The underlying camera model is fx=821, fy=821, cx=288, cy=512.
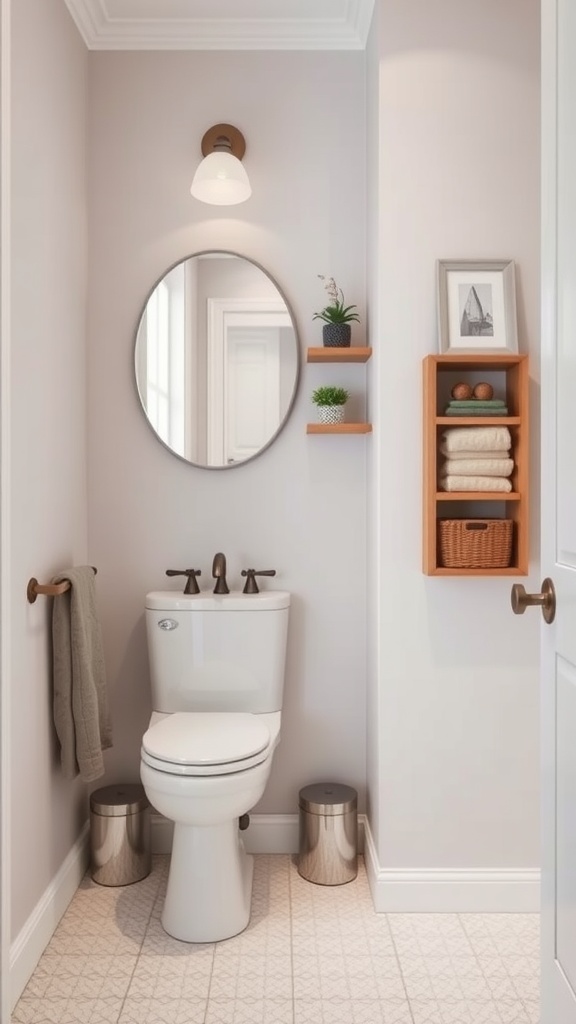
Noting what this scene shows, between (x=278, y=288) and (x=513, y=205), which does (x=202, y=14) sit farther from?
(x=513, y=205)

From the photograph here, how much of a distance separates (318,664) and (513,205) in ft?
4.99

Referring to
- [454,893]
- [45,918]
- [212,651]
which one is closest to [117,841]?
[45,918]

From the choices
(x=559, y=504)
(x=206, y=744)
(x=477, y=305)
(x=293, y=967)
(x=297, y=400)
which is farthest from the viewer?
(x=297, y=400)

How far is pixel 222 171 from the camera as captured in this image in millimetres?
2475

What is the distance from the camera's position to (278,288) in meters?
2.67

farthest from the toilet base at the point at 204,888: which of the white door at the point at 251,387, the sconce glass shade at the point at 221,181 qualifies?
the sconce glass shade at the point at 221,181

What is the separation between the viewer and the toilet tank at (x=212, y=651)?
253cm

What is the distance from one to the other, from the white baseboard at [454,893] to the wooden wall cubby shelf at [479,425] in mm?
872

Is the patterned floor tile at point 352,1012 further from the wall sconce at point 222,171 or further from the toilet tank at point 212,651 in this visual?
the wall sconce at point 222,171

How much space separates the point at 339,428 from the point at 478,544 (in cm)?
59

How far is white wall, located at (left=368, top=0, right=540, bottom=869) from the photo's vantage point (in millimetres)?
2277

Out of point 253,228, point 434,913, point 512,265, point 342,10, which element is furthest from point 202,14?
point 434,913

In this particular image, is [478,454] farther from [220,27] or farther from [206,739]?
[220,27]

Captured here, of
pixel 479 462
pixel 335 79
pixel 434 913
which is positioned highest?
pixel 335 79
